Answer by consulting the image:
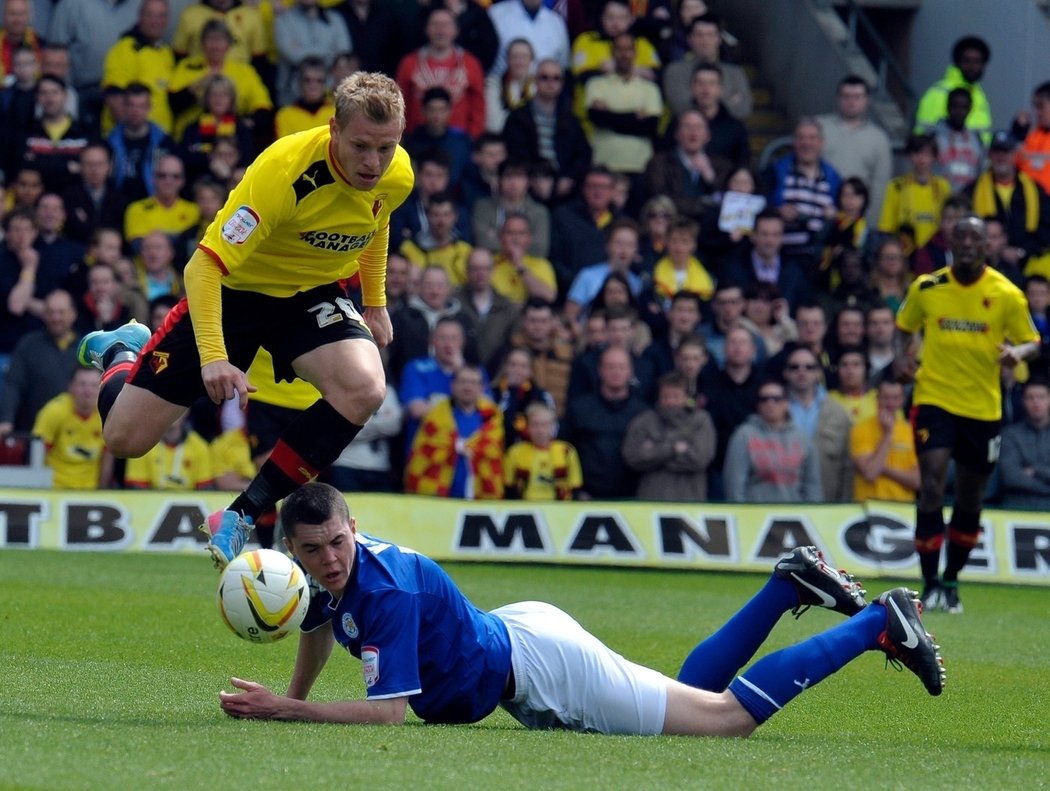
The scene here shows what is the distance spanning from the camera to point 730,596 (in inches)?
486

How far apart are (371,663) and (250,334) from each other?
90.5 inches

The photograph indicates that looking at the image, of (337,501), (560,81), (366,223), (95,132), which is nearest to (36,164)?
(95,132)

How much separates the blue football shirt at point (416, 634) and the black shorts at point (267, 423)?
17.3 ft

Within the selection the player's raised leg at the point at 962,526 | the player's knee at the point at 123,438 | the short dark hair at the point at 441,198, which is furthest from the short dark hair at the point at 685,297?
the player's knee at the point at 123,438

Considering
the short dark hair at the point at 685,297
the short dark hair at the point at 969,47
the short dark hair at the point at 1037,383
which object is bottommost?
the short dark hair at the point at 1037,383

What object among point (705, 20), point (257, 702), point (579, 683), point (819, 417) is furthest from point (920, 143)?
point (257, 702)

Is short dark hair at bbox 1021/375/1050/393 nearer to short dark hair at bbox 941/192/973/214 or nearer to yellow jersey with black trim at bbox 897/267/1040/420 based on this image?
short dark hair at bbox 941/192/973/214

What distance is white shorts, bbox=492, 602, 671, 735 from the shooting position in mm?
6500

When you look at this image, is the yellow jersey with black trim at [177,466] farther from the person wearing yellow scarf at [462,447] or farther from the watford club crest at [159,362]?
the watford club crest at [159,362]

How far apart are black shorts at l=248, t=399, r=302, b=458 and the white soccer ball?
5.16 metres

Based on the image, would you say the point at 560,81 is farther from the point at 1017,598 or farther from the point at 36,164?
the point at 1017,598

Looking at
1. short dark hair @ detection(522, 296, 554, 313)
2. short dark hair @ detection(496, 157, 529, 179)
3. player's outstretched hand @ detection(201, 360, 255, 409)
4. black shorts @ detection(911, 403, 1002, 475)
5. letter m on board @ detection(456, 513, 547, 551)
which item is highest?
short dark hair @ detection(496, 157, 529, 179)

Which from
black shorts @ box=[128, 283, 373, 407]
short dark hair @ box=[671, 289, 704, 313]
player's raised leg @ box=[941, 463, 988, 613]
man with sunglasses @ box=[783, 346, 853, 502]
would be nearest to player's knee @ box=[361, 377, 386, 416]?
black shorts @ box=[128, 283, 373, 407]

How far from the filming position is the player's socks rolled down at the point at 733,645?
6910 mm
